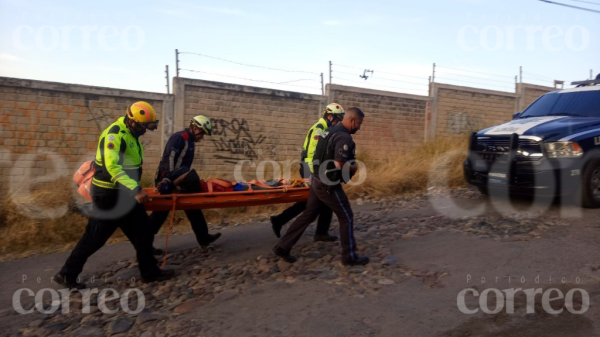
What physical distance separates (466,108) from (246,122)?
7.19 metres

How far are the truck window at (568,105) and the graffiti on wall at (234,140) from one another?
615cm

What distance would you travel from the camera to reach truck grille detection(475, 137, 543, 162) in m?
6.72

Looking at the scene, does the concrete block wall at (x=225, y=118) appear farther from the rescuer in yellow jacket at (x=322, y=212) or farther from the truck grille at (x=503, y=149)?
the truck grille at (x=503, y=149)

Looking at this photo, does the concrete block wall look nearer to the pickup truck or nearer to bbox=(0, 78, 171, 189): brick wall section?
bbox=(0, 78, 171, 189): brick wall section

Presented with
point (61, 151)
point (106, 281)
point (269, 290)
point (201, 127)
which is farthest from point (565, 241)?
point (61, 151)

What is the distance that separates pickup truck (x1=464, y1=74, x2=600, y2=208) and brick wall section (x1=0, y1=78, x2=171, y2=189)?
24.0ft

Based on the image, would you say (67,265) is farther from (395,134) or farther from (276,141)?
(395,134)

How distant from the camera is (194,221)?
6.00m

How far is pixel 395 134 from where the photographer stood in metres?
13.9

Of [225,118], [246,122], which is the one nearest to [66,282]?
[225,118]

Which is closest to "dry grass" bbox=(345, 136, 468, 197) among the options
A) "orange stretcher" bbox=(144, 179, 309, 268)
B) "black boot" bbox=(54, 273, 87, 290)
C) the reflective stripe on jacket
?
the reflective stripe on jacket

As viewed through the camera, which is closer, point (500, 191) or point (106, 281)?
point (106, 281)

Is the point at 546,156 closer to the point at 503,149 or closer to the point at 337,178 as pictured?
the point at 503,149

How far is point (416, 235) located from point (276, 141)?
6.56 meters
